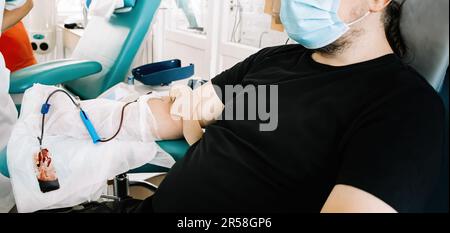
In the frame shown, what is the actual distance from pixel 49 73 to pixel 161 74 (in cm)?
34

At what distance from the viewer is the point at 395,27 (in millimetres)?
718

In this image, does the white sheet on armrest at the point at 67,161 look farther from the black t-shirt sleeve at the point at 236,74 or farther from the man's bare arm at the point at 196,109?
the black t-shirt sleeve at the point at 236,74

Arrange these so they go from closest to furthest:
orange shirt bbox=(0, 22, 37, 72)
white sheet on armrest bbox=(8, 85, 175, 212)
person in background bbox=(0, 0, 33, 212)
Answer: white sheet on armrest bbox=(8, 85, 175, 212)
person in background bbox=(0, 0, 33, 212)
orange shirt bbox=(0, 22, 37, 72)

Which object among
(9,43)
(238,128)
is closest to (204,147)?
(238,128)

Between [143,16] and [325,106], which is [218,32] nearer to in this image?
[143,16]

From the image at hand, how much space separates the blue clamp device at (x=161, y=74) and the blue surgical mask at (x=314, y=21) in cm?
55

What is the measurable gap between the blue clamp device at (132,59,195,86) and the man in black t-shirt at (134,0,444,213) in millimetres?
430

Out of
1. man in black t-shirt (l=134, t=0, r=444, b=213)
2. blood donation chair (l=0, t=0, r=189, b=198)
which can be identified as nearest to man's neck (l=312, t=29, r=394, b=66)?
man in black t-shirt (l=134, t=0, r=444, b=213)

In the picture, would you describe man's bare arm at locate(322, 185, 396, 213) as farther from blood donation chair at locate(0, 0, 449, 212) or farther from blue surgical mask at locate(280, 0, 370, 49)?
blue surgical mask at locate(280, 0, 370, 49)

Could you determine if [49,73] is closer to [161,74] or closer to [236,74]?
[161,74]

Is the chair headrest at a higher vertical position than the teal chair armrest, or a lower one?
higher

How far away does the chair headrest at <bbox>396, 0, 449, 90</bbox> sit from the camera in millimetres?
557

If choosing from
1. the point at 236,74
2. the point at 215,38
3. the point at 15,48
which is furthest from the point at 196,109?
the point at 215,38

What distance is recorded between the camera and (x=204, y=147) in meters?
0.83
